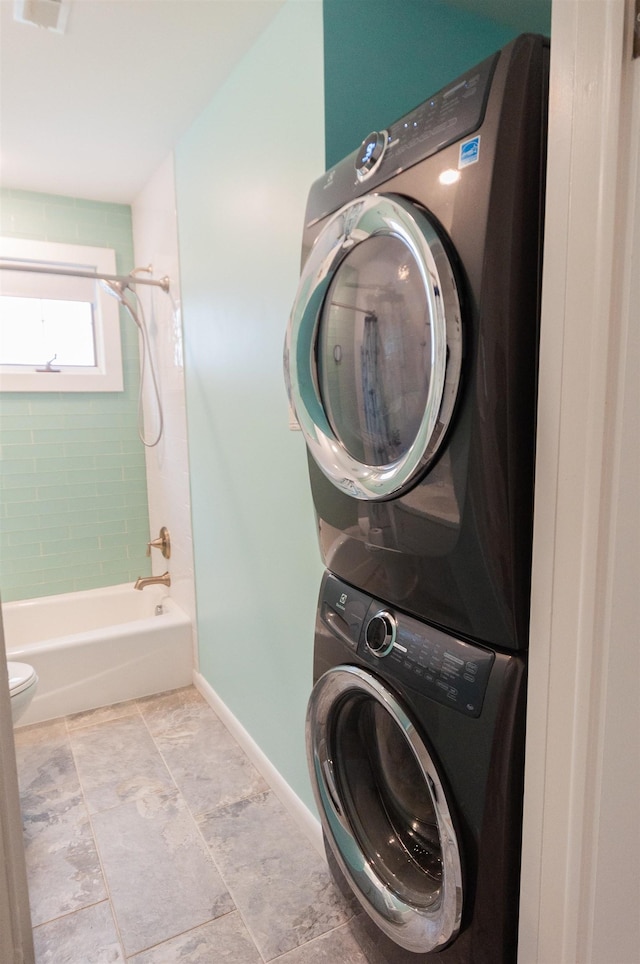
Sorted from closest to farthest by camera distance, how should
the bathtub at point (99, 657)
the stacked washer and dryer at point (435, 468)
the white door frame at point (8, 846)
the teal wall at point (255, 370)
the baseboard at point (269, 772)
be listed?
1. the stacked washer and dryer at point (435, 468)
2. the white door frame at point (8, 846)
3. the teal wall at point (255, 370)
4. the baseboard at point (269, 772)
5. the bathtub at point (99, 657)

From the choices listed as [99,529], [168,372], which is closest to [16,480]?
[99,529]

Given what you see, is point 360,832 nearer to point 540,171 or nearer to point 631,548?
point 631,548

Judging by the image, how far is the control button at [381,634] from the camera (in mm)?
988

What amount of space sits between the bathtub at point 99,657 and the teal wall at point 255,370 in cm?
29

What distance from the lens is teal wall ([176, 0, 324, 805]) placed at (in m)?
1.49

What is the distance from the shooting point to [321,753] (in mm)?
1206

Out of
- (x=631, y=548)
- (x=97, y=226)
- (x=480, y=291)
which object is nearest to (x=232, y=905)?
(x=631, y=548)

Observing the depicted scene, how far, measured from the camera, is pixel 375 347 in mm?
939

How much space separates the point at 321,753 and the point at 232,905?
0.58m

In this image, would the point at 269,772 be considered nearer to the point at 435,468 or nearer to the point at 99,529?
the point at 435,468

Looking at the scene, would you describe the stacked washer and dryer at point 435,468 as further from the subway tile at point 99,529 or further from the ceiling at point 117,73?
the subway tile at point 99,529

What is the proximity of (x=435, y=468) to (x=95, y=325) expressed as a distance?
→ 276cm

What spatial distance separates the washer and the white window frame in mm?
2175

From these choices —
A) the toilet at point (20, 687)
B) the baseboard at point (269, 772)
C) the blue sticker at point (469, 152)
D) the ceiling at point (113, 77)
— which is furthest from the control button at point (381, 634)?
the ceiling at point (113, 77)
